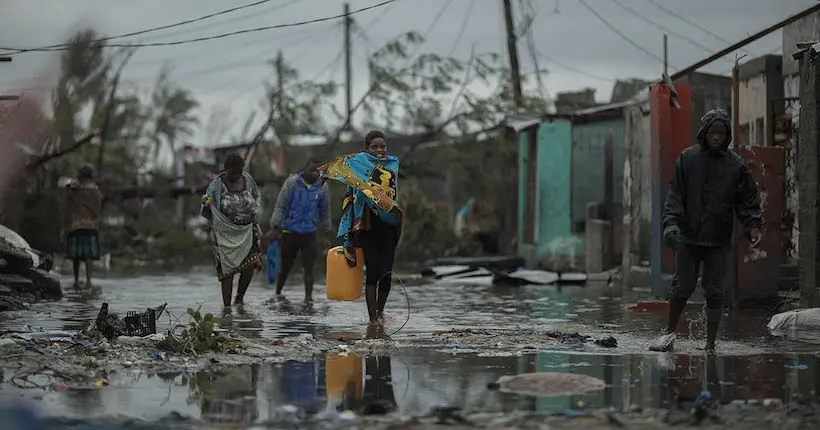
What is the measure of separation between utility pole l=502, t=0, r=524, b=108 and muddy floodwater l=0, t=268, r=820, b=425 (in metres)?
15.1

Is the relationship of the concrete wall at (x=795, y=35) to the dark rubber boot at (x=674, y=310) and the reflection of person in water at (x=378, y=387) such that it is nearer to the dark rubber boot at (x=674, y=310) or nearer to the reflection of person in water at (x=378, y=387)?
the dark rubber boot at (x=674, y=310)

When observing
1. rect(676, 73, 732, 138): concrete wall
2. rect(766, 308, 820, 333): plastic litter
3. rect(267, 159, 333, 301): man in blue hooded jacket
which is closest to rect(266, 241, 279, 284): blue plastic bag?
rect(267, 159, 333, 301): man in blue hooded jacket

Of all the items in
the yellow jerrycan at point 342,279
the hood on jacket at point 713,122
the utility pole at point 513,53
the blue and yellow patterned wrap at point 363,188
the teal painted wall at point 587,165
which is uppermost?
the utility pole at point 513,53

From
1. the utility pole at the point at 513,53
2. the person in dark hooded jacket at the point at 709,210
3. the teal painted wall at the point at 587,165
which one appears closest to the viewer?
the person in dark hooded jacket at the point at 709,210

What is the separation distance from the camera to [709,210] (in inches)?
375

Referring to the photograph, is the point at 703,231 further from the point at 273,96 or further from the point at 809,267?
the point at 273,96

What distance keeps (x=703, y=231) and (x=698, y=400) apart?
9.61 feet

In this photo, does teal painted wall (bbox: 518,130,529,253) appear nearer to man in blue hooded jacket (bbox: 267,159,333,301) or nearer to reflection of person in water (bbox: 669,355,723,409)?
man in blue hooded jacket (bbox: 267,159,333,301)

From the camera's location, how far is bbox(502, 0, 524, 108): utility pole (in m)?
29.0

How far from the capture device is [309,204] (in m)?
16.2

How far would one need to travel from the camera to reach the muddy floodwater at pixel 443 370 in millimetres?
6922

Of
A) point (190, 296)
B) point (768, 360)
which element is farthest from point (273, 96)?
point (768, 360)

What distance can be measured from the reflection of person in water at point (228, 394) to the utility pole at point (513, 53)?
2100 centimetres

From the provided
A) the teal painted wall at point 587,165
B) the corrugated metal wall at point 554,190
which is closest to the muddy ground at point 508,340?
the teal painted wall at point 587,165
